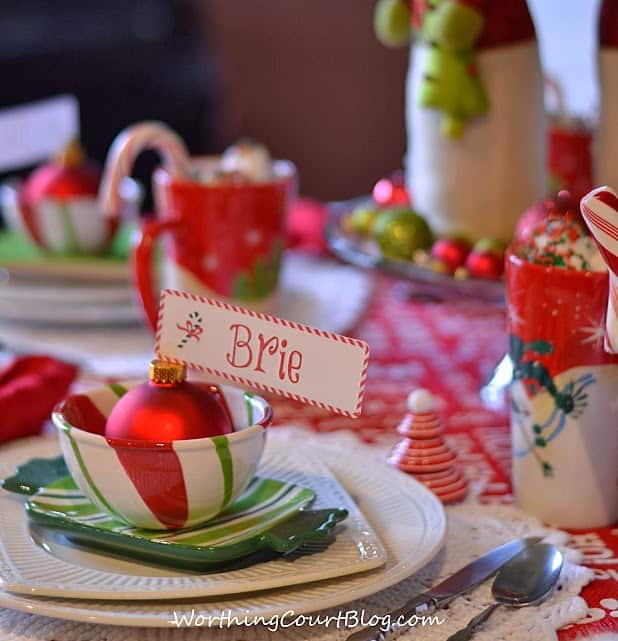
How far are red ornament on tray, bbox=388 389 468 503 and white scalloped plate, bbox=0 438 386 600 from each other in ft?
0.38

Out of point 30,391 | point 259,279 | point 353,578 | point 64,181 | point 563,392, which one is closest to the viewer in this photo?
point 353,578

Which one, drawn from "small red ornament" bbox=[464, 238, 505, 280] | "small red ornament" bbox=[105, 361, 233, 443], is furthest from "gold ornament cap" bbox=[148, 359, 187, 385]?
"small red ornament" bbox=[464, 238, 505, 280]

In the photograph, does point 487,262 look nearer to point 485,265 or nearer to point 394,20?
point 485,265

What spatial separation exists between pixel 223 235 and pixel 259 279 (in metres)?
0.06

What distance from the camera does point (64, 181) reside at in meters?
1.23

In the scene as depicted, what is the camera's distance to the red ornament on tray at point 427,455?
2.45ft

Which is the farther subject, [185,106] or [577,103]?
[185,106]

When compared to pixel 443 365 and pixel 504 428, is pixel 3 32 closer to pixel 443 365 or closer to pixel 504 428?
pixel 443 365

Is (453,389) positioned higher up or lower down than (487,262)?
lower down

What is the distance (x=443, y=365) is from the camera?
42.3 inches

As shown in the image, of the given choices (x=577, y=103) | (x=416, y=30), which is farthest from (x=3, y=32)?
(x=416, y=30)

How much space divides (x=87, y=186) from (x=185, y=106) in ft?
5.77

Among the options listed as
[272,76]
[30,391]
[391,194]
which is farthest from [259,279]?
[272,76]

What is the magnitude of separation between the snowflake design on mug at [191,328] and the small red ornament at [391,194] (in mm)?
523
